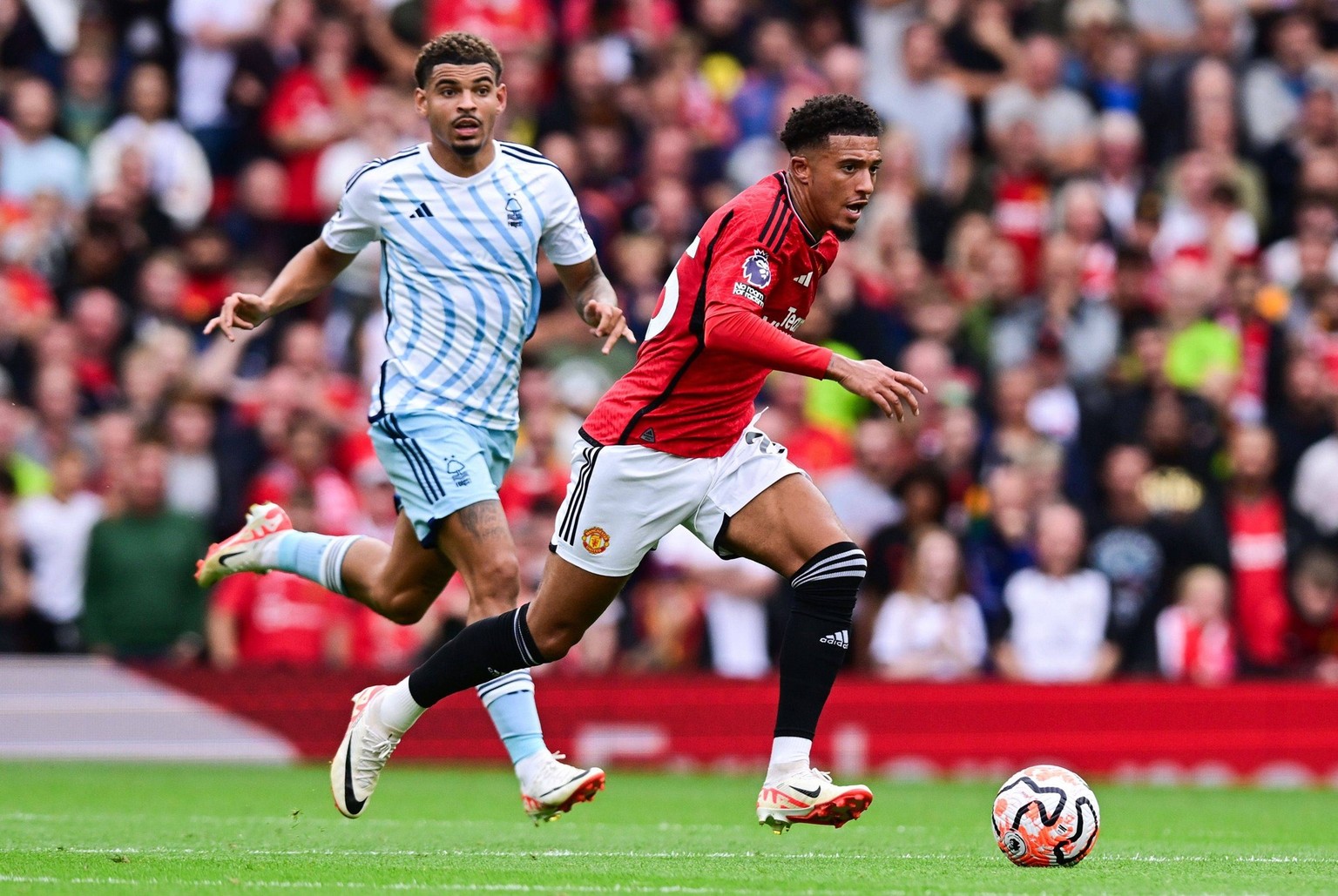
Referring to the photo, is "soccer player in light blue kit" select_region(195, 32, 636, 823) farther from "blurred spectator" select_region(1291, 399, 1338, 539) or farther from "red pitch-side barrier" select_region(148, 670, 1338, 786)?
"blurred spectator" select_region(1291, 399, 1338, 539)

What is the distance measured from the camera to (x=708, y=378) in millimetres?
8117

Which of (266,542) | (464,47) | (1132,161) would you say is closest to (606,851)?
(266,542)

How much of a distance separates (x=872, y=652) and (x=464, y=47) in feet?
23.7

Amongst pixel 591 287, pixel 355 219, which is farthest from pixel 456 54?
pixel 591 287

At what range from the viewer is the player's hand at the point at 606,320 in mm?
8703

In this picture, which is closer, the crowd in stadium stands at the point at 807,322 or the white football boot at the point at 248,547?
the white football boot at the point at 248,547

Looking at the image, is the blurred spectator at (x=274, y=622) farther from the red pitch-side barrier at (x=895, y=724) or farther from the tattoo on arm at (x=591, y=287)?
the tattoo on arm at (x=591, y=287)

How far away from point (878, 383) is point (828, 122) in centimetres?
118

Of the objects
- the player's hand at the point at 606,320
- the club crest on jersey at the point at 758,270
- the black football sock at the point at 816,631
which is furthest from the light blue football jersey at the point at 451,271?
the black football sock at the point at 816,631

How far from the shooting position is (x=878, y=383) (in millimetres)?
7352

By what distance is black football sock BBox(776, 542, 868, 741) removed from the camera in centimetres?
803

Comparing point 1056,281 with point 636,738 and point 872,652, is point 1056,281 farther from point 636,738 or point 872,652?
point 636,738

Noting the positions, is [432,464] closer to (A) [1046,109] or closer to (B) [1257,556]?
(B) [1257,556]

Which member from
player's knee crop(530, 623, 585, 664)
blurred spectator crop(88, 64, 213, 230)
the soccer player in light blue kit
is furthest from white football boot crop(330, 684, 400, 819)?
blurred spectator crop(88, 64, 213, 230)
